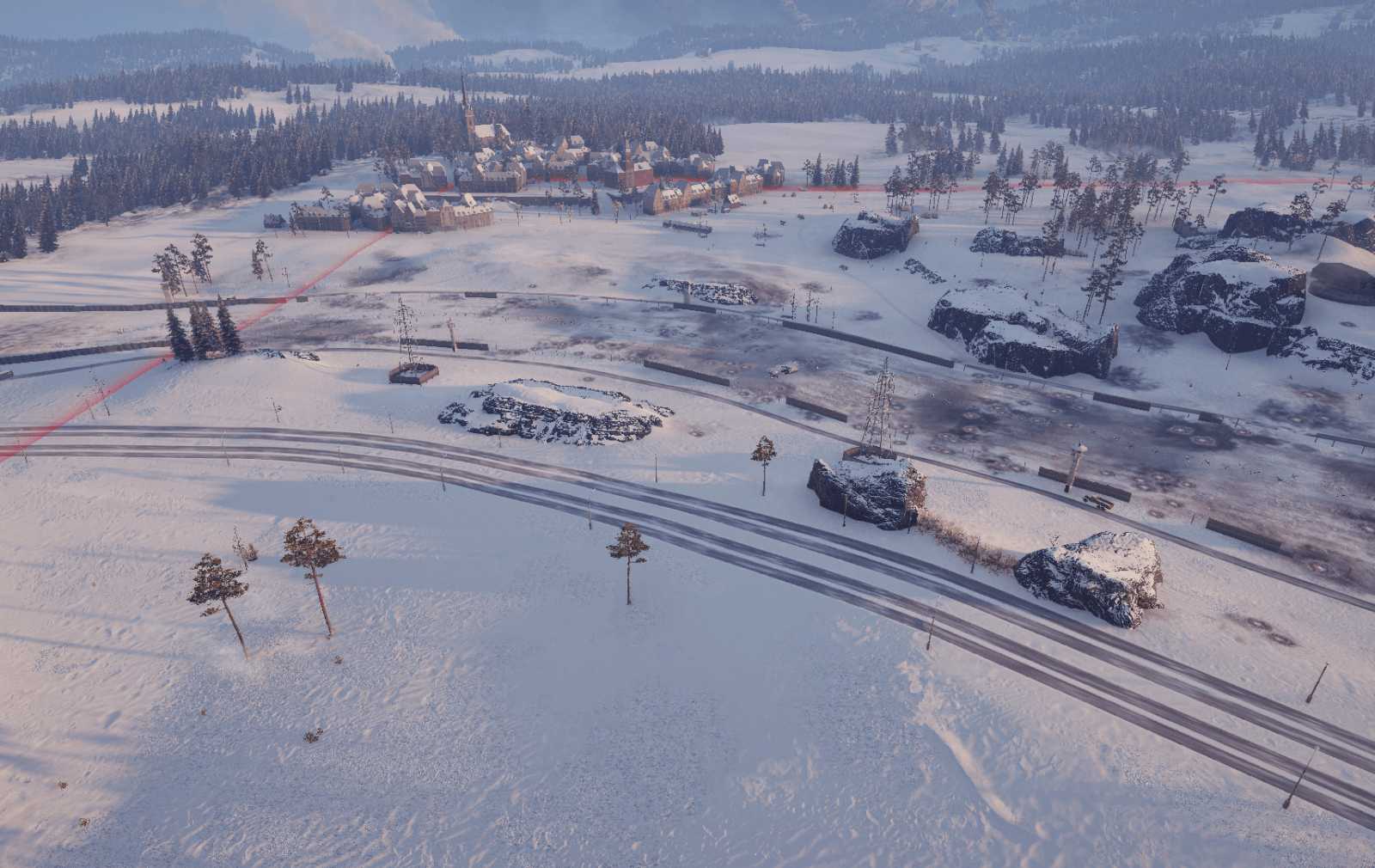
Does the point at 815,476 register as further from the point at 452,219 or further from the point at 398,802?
the point at 452,219

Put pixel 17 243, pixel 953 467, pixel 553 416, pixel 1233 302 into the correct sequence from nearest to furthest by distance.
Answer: pixel 953 467
pixel 553 416
pixel 1233 302
pixel 17 243

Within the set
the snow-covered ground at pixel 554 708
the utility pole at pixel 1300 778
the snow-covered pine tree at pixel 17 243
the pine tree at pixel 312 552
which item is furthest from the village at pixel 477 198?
the utility pole at pixel 1300 778

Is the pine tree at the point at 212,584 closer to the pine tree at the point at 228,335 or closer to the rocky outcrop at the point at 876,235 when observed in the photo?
the pine tree at the point at 228,335

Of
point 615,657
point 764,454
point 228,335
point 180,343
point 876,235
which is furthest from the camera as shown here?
point 876,235

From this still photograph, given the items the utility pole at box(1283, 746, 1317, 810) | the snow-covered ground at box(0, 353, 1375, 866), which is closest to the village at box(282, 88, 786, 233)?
the snow-covered ground at box(0, 353, 1375, 866)

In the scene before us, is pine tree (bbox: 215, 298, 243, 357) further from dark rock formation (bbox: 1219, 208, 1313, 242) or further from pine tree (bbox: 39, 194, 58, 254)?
dark rock formation (bbox: 1219, 208, 1313, 242)

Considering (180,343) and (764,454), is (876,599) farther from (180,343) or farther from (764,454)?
(180,343)

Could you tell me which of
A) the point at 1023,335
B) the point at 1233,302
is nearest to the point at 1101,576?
the point at 1023,335
